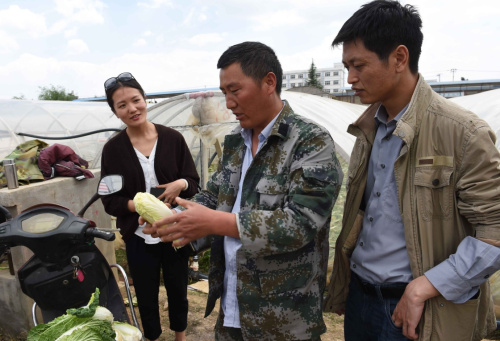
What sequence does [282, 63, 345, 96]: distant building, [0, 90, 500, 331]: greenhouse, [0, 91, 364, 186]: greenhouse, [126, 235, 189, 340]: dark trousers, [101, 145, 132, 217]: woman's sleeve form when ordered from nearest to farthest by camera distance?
[101, 145, 132, 217]: woman's sleeve → [126, 235, 189, 340]: dark trousers → [0, 90, 500, 331]: greenhouse → [0, 91, 364, 186]: greenhouse → [282, 63, 345, 96]: distant building

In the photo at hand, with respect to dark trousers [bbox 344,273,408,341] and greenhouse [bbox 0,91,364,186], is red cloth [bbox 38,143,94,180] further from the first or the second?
dark trousers [bbox 344,273,408,341]

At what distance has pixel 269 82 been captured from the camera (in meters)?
1.67

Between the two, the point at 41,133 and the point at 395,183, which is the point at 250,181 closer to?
the point at 395,183

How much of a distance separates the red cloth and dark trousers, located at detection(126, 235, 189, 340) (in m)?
1.29

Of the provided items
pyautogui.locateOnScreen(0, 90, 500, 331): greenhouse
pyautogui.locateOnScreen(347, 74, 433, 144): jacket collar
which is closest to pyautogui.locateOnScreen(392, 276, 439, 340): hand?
pyautogui.locateOnScreen(347, 74, 433, 144): jacket collar

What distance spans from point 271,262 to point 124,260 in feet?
16.5

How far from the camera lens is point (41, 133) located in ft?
31.5

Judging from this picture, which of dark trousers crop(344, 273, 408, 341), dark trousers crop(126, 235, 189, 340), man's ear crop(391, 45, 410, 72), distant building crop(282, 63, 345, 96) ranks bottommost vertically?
dark trousers crop(126, 235, 189, 340)

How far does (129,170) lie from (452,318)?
226 centimetres

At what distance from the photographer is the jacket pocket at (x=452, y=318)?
1.42 metres

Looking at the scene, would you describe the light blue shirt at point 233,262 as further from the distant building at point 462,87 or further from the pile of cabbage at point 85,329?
the distant building at point 462,87

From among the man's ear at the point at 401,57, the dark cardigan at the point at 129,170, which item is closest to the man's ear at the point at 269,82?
the man's ear at the point at 401,57

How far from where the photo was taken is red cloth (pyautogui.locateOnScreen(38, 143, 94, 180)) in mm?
3615

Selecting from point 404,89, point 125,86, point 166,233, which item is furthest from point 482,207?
point 125,86
